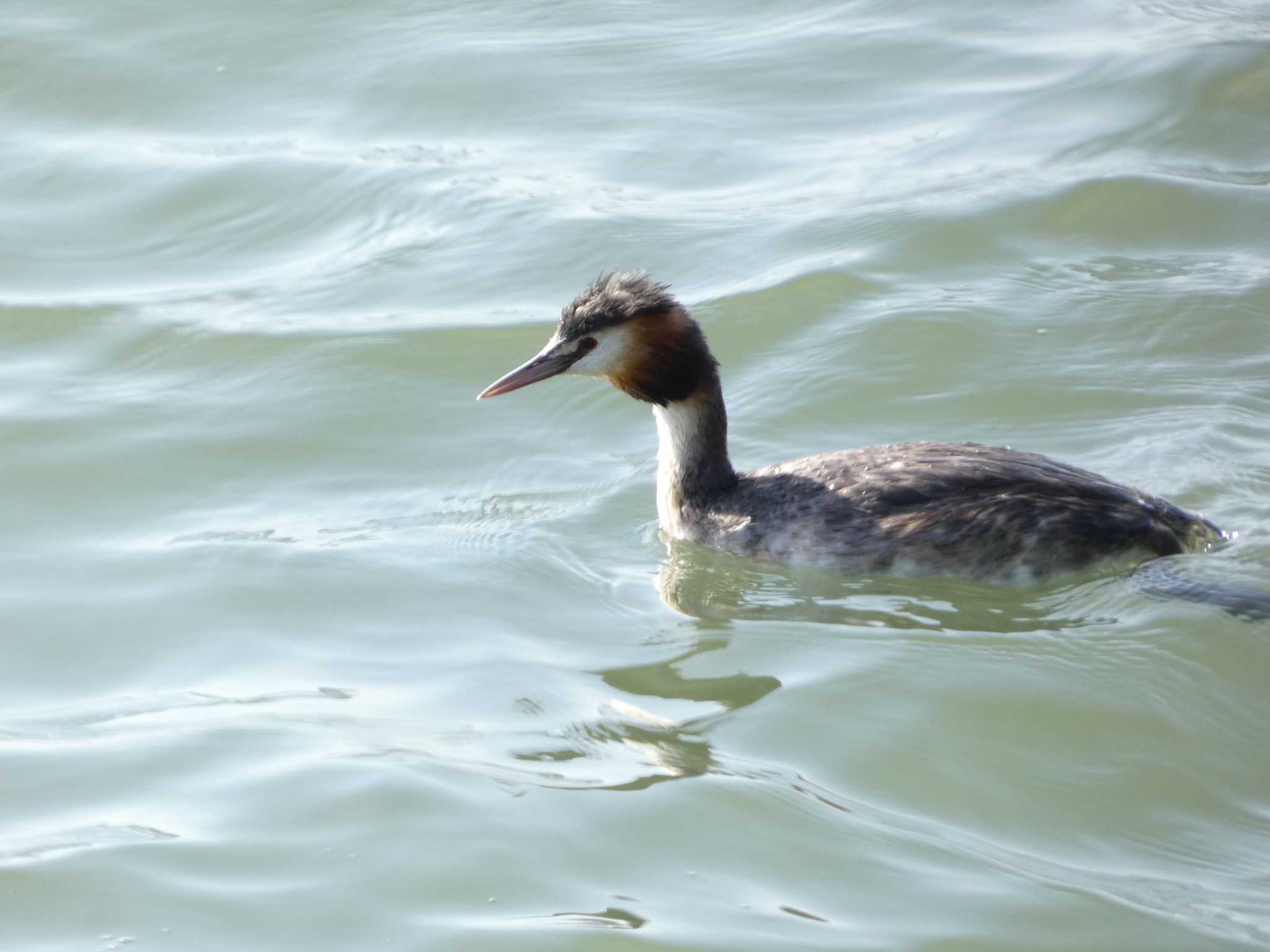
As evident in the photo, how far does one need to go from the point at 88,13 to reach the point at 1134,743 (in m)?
10.5

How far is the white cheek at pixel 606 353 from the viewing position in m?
7.44

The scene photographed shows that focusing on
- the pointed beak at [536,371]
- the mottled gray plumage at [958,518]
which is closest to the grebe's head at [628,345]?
the pointed beak at [536,371]

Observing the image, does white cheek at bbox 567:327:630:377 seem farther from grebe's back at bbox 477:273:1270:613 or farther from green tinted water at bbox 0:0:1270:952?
green tinted water at bbox 0:0:1270:952

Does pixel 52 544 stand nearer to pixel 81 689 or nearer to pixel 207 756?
pixel 81 689

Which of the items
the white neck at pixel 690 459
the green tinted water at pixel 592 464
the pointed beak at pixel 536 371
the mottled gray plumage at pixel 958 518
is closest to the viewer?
the green tinted water at pixel 592 464

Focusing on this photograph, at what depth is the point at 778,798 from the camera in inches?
209

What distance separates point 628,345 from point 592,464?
106 centimetres

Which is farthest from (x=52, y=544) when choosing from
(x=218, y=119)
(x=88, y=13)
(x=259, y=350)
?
(x=88, y=13)

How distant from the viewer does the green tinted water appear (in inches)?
196

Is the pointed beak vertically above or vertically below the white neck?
above

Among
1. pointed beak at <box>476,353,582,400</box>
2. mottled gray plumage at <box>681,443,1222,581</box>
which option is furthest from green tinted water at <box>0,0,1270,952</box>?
pointed beak at <box>476,353,582,400</box>

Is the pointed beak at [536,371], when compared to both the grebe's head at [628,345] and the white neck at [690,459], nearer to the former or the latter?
the grebe's head at [628,345]

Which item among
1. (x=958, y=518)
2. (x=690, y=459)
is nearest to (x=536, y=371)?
(x=690, y=459)

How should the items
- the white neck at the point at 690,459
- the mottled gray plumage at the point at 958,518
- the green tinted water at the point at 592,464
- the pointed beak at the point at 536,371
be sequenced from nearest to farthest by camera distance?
the green tinted water at the point at 592,464 → the mottled gray plumage at the point at 958,518 → the pointed beak at the point at 536,371 → the white neck at the point at 690,459
